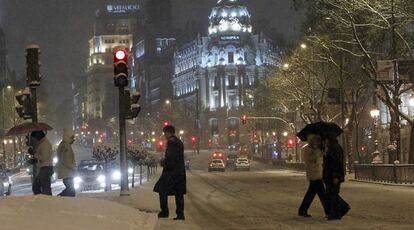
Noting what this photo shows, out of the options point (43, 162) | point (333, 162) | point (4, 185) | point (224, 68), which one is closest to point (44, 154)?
point (43, 162)

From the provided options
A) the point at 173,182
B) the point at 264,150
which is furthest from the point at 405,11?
the point at 264,150

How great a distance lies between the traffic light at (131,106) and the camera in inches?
760

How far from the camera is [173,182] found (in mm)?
14812

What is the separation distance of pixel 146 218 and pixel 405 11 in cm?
1998

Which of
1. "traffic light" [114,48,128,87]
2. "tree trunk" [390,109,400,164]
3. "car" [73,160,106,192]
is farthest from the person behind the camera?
"tree trunk" [390,109,400,164]

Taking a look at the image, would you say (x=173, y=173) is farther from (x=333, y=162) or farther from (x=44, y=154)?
(x=44, y=154)

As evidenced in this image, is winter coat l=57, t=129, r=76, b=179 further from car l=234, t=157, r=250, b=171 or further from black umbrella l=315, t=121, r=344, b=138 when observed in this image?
car l=234, t=157, r=250, b=171

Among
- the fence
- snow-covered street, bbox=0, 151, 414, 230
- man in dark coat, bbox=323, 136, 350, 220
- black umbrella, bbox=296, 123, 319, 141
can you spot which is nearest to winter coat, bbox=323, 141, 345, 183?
man in dark coat, bbox=323, 136, 350, 220

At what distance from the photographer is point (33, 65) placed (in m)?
20.6

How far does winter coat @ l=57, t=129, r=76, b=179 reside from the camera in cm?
1808

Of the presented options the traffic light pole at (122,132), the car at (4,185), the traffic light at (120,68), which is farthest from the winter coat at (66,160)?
the car at (4,185)

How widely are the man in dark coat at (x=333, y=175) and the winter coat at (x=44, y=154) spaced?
23.6ft

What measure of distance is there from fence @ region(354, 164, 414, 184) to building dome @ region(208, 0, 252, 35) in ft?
402

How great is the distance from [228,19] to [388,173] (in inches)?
5045
